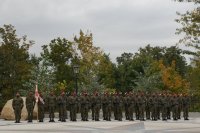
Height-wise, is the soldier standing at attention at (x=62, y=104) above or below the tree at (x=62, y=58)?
below

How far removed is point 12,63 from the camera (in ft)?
173

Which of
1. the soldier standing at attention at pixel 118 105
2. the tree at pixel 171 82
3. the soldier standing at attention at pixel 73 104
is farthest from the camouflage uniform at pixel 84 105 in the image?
the tree at pixel 171 82

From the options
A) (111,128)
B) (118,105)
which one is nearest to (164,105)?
(118,105)

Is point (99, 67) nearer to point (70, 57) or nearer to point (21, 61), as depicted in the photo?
point (70, 57)

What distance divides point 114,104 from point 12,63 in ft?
58.4

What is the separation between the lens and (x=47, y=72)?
53688 mm

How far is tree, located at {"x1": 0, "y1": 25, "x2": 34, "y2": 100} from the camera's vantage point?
5238 cm

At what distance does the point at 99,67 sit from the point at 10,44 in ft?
37.4

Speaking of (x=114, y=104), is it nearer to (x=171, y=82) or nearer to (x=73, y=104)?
(x=73, y=104)

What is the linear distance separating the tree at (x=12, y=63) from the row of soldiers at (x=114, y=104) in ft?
51.3

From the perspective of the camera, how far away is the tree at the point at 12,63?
52.4 m

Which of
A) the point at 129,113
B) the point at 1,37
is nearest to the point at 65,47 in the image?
the point at 1,37

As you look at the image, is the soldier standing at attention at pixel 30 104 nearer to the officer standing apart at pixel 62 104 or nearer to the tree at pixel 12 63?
the officer standing apart at pixel 62 104

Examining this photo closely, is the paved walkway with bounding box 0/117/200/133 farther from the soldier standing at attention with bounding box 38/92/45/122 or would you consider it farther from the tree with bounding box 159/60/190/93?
the tree with bounding box 159/60/190/93
